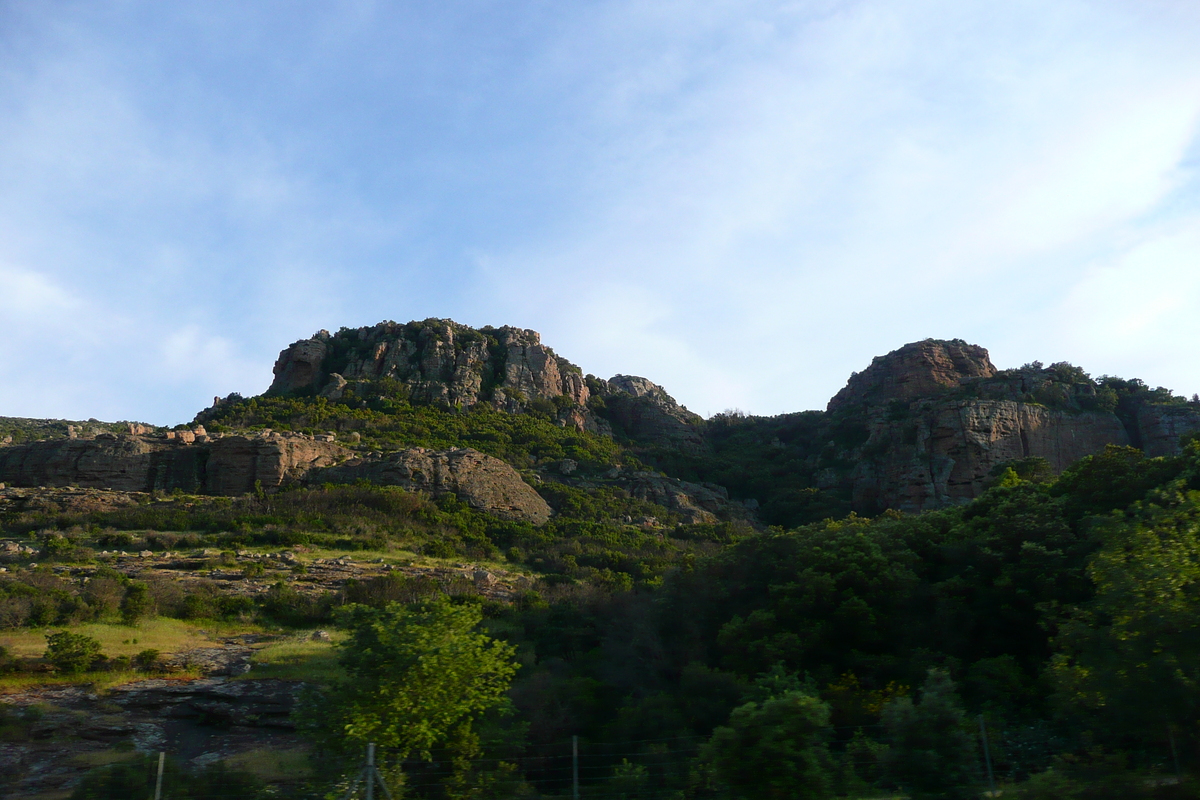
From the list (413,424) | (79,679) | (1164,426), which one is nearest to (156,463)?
(413,424)

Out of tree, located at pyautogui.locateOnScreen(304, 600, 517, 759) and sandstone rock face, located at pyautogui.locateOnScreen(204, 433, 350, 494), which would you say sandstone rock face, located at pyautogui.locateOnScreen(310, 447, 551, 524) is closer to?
sandstone rock face, located at pyautogui.locateOnScreen(204, 433, 350, 494)

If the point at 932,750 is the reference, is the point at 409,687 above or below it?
above

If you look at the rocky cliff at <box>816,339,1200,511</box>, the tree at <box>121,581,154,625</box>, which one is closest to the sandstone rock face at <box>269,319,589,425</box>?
the rocky cliff at <box>816,339,1200,511</box>

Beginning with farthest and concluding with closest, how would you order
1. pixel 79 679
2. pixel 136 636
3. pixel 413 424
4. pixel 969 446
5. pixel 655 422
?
pixel 655 422 < pixel 413 424 < pixel 969 446 < pixel 136 636 < pixel 79 679

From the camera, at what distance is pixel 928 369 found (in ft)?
248

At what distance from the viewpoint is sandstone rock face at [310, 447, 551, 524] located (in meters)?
55.0

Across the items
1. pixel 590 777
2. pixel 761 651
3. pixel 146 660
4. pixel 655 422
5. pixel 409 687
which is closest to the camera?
pixel 590 777

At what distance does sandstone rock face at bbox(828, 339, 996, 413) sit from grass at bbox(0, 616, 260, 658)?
62614mm

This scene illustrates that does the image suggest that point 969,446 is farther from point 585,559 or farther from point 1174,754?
point 1174,754

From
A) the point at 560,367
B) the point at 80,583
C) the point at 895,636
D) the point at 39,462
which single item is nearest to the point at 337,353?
the point at 560,367

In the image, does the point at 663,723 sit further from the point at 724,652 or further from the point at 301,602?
the point at 301,602

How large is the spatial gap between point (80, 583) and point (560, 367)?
2415 inches

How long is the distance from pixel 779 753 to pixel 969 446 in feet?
188

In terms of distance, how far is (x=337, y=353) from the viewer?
79.7 m
